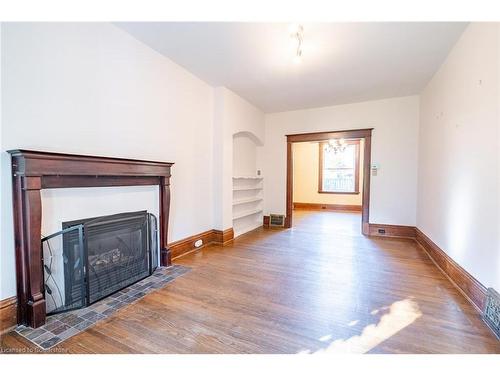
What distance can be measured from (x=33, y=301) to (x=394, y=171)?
17.5 ft

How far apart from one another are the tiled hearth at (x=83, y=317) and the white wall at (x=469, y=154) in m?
3.01

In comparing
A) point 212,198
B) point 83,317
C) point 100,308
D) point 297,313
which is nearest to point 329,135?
point 212,198

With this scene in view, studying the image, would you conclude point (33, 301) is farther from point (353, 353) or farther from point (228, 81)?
point (228, 81)

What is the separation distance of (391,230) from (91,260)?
4.83m

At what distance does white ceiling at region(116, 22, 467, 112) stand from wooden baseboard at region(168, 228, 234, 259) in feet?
8.06

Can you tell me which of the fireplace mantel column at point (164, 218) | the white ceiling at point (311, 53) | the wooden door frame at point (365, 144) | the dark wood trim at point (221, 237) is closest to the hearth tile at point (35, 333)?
the fireplace mantel column at point (164, 218)

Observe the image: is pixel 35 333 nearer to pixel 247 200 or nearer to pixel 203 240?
pixel 203 240

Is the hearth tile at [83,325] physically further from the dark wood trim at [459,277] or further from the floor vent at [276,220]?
the floor vent at [276,220]

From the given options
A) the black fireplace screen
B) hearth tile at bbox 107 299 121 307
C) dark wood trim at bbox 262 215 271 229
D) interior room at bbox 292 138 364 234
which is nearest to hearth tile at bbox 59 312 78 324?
the black fireplace screen

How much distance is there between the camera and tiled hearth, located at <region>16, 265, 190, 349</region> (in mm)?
1646

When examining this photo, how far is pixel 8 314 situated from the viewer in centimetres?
173

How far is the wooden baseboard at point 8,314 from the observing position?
1.70 meters
